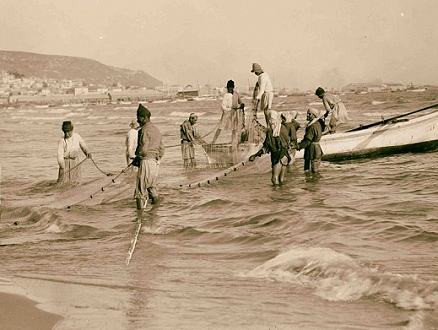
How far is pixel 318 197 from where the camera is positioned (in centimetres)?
1081

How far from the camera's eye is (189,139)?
15.4 metres

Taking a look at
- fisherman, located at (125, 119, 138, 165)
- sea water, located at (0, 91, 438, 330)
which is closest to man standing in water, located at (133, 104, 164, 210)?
sea water, located at (0, 91, 438, 330)

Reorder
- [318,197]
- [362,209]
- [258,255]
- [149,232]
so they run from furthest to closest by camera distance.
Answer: [318,197]
[362,209]
[149,232]
[258,255]

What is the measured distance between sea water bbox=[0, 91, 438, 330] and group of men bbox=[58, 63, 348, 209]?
49 centimetres

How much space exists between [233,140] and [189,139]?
1.25 metres

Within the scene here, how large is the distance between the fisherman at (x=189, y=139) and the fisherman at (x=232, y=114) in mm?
752

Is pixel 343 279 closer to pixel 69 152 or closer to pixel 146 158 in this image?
pixel 146 158

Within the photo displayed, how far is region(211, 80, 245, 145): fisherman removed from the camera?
47.6 ft

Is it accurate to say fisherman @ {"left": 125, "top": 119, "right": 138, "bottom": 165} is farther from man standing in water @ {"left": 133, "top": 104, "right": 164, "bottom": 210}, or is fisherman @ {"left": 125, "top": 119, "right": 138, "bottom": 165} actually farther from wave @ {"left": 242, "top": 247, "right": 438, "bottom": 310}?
wave @ {"left": 242, "top": 247, "right": 438, "bottom": 310}

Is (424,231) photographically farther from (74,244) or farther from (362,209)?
(74,244)

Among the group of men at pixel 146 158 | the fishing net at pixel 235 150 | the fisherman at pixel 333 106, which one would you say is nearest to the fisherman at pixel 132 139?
the fishing net at pixel 235 150

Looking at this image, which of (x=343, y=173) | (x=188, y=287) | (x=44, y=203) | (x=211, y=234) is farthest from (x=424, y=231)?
(x=44, y=203)

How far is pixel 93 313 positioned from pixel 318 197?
6.68 metres

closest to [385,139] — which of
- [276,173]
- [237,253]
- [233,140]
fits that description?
[233,140]
